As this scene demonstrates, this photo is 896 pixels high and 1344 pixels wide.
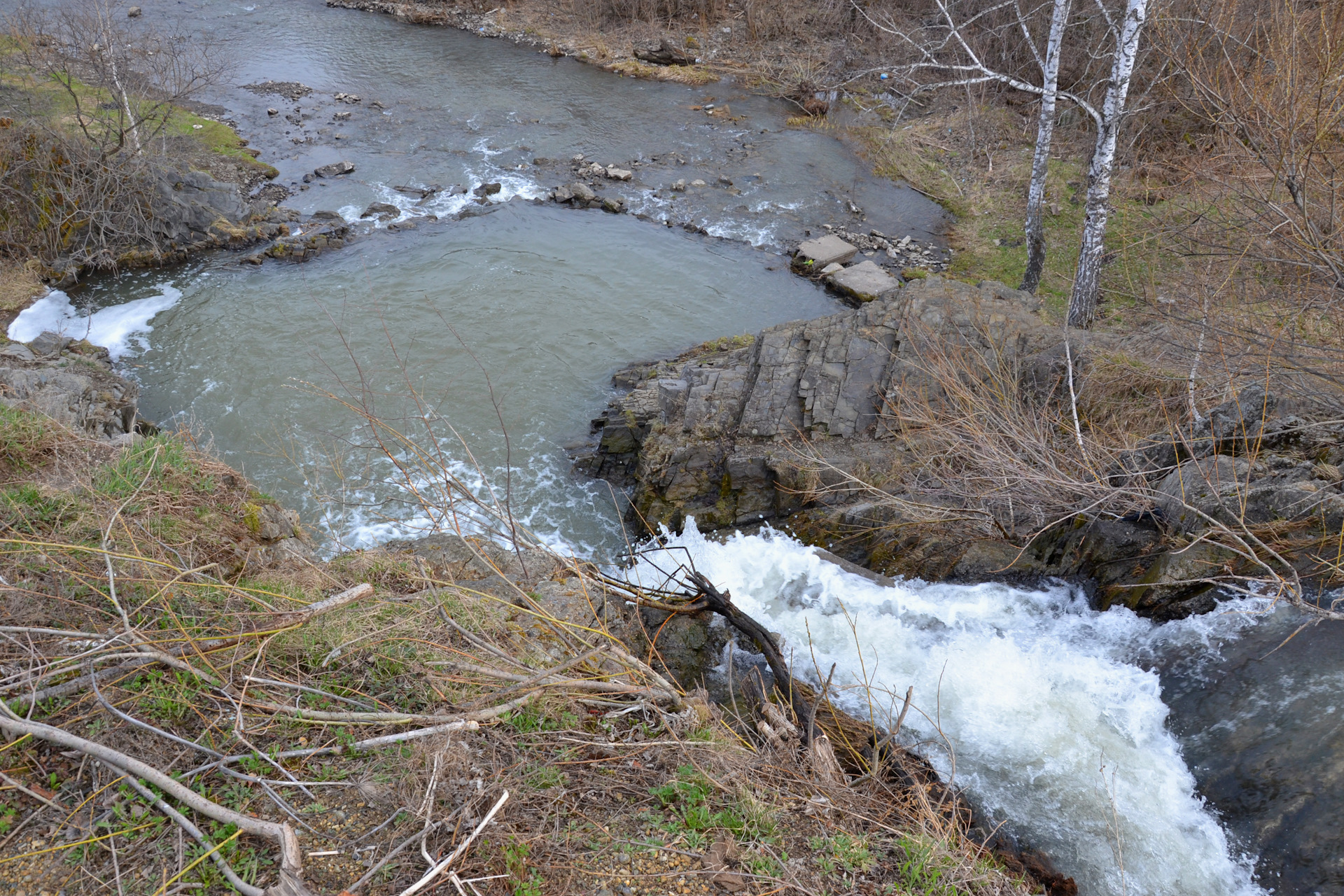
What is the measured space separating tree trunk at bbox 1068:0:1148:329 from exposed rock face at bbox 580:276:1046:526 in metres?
0.84

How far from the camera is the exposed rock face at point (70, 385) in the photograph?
8555mm

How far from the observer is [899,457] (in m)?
8.59

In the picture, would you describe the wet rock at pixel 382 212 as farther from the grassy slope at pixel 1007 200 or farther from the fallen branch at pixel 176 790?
the fallen branch at pixel 176 790

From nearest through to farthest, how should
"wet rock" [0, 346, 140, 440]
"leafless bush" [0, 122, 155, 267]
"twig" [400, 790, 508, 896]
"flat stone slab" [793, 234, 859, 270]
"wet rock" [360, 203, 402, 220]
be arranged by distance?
1. "twig" [400, 790, 508, 896]
2. "wet rock" [0, 346, 140, 440]
3. "leafless bush" [0, 122, 155, 267]
4. "flat stone slab" [793, 234, 859, 270]
5. "wet rock" [360, 203, 402, 220]

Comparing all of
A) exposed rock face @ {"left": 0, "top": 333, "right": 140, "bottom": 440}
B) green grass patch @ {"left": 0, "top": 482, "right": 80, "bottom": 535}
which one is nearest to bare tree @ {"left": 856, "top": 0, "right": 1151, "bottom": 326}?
green grass patch @ {"left": 0, "top": 482, "right": 80, "bottom": 535}

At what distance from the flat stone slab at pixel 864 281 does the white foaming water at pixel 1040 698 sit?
22.8 ft

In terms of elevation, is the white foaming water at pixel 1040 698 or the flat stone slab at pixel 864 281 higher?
the flat stone slab at pixel 864 281

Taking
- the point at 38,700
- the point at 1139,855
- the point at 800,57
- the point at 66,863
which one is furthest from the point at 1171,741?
the point at 800,57

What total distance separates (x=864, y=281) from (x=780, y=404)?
5350mm

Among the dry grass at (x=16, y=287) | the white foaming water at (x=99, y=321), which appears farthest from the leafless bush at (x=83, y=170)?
the white foaming water at (x=99, y=321)

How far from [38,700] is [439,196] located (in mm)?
14088

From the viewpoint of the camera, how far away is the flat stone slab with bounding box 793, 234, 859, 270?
1439 cm

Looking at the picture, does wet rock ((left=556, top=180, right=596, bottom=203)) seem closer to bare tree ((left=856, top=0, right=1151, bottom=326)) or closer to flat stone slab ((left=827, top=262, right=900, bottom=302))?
flat stone slab ((left=827, top=262, right=900, bottom=302))

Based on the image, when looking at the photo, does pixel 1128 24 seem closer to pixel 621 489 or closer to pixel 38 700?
pixel 621 489
